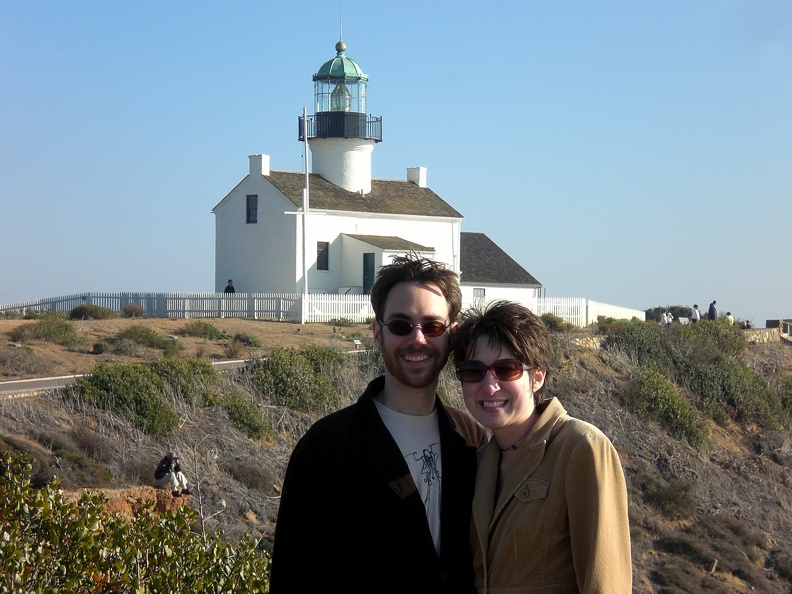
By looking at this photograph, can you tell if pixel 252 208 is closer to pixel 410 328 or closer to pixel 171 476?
pixel 171 476

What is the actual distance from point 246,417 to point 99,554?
11061 millimetres

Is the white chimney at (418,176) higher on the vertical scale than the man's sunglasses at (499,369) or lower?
higher

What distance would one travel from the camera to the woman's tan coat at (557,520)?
330cm

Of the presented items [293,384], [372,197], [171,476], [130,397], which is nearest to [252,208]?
[372,197]

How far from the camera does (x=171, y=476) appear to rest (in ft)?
39.8

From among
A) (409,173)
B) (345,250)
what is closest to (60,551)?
(345,250)

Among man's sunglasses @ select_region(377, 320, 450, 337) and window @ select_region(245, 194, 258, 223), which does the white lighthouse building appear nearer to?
window @ select_region(245, 194, 258, 223)

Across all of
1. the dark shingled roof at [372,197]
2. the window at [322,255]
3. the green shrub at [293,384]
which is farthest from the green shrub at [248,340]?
the dark shingled roof at [372,197]

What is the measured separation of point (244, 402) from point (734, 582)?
8.92 metres

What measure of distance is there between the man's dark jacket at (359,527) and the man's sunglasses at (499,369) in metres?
0.39

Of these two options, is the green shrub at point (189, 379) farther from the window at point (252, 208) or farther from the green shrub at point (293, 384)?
the window at point (252, 208)

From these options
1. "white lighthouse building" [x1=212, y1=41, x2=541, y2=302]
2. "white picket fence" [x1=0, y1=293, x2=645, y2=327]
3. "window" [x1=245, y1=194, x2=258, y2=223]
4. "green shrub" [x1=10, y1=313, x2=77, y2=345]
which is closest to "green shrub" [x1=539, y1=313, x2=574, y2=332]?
"white lighthouse building" [x1=212, y1=41, x2=541, y2=302]

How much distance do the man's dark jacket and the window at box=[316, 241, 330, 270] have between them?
31286mm

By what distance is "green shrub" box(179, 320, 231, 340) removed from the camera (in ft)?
81.7
